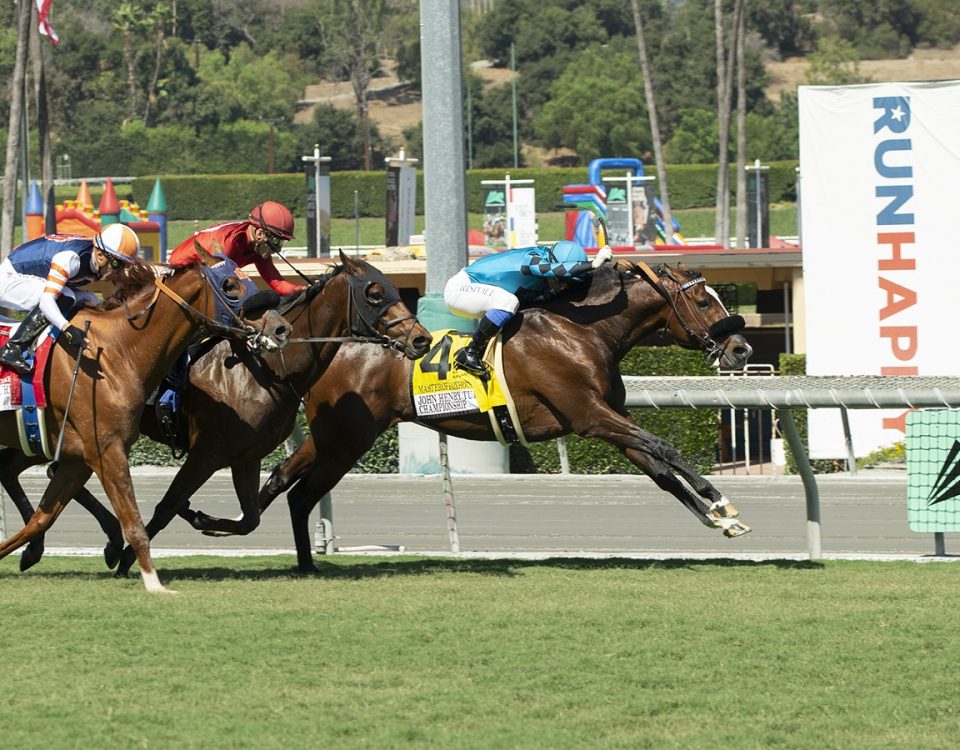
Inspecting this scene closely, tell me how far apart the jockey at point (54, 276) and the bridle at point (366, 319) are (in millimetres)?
1045

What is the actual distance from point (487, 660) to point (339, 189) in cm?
6522

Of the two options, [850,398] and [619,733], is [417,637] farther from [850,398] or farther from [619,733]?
[850,398]

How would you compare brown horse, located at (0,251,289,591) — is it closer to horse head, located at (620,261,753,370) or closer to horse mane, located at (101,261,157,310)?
horse mane, located at (101,261,157,310)

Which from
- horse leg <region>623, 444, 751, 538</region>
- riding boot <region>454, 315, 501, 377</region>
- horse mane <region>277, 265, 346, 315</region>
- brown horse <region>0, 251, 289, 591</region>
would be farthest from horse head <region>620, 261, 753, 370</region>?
brown horse <region>0, 251, 289, 591</region>

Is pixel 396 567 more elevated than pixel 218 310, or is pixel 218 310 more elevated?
pixel 218 310

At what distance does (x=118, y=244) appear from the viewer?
339 inches

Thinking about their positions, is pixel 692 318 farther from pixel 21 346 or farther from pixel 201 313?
pixel 21 346

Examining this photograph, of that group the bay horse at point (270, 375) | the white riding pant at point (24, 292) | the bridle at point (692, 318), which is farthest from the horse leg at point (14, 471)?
the bridle at point (692, 318)

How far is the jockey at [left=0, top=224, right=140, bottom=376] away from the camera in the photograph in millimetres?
8391

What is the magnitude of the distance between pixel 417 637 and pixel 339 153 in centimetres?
8022

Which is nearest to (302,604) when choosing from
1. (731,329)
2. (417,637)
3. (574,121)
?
(417,637)

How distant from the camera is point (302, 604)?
305 inches

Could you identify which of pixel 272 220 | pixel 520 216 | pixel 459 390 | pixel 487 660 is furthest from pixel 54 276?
pixel 520 216

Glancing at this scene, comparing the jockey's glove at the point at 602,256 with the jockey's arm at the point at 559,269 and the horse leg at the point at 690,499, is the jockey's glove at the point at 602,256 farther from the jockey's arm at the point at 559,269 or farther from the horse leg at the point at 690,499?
the horse leg at the point at 690,499
